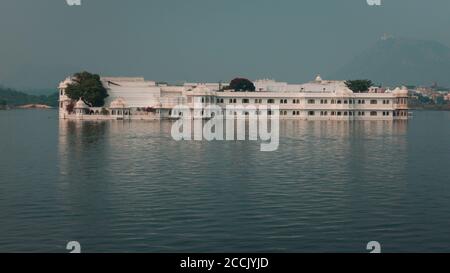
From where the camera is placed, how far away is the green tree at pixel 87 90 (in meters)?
94.7

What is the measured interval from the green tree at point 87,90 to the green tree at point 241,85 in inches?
1121

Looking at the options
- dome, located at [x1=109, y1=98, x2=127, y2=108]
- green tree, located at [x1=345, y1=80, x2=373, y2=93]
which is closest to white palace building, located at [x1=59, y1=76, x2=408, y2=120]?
dome, located at [x1=109, y1=98, x2=127, y2=108]

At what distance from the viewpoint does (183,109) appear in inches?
3765

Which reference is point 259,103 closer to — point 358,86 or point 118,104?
point 118,104

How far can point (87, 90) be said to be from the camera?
312 feet

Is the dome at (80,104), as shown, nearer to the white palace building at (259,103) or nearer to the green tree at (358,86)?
the white palace building at (259,103)

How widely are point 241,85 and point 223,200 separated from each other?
95630 mm

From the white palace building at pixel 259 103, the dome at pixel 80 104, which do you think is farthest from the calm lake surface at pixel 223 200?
the white palace building at pixel 259 103

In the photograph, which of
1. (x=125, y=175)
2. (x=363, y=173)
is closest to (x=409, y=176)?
(x=363, y=173)

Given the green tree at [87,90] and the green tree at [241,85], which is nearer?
the green tree at [87,90]

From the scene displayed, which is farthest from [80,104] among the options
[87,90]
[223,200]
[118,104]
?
[223,200]

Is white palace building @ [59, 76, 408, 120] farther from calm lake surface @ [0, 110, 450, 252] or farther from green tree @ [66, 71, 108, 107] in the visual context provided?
calm lake surface @ [0, 110, 450, 252]
